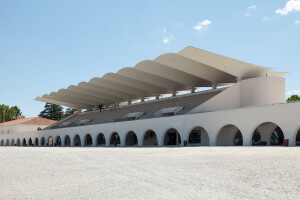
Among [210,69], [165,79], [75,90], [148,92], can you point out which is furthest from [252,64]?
[75,90]

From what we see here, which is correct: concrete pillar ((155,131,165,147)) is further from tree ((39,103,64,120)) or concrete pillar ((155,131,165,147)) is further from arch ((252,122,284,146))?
tree ((39,103,64,120))

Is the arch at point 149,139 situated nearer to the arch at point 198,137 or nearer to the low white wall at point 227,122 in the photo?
the low white wall at point 227,122

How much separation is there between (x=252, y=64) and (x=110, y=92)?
22.5 meters

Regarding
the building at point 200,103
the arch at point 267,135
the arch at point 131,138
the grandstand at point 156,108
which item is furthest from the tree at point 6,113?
the arch at point 267,135

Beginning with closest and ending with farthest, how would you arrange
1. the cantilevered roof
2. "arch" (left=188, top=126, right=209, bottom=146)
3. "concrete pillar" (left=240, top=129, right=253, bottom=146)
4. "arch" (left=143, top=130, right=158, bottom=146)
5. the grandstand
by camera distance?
"concrete pillar" (left=240, top=129, right=253, bottom=146) < the cantilevered roof < "arch" (left=188, top=126, right=209, bottom=146) < the grandstand < "arch" (left=143, top=130, right=158, bottom=146)

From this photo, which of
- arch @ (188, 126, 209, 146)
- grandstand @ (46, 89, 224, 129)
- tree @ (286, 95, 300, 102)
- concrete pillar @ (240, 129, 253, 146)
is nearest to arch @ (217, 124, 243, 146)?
arch @ (188, 126, 209, 146)

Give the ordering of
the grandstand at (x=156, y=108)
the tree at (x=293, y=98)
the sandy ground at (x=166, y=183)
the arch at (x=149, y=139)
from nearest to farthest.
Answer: the sandy ground at (x=166, y=183) → the grandstand at (x=156, y=108) → the arch at (x=149, y=139) → the tree at (x=293, y=98)

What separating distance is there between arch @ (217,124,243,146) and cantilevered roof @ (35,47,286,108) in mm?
5271

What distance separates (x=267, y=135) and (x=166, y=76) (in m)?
12.1

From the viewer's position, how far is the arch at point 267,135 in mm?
24719

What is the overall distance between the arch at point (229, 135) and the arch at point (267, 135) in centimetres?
160

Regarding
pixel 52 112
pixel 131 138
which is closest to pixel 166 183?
pixel 131 138

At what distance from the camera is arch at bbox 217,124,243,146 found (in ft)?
89.7

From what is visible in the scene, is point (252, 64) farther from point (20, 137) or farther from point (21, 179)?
point (20, 137)
